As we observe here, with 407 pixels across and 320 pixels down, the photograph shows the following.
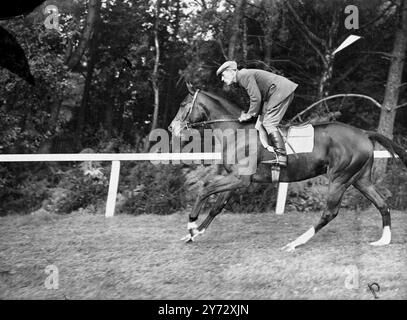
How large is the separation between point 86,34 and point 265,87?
1927 millimetres

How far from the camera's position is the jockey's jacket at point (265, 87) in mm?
4461

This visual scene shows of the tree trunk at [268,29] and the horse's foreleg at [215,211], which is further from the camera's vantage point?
the tree trunk at [268,29]

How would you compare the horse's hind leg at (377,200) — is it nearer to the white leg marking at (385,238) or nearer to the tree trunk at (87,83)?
the white leg marking at (385,238)

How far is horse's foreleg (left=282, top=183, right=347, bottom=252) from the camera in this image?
422 centimetres

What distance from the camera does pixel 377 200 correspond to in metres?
4.46

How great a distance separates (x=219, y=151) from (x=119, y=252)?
147cm

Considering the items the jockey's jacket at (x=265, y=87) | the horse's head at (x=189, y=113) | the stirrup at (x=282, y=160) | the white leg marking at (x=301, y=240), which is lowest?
the white leg marking at (x=301, y=240)

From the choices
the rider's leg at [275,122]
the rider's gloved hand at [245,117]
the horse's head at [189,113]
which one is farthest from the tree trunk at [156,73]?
the rider's leg at [275,122]

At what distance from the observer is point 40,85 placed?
4.93m

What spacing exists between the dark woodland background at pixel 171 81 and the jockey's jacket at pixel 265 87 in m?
0.41

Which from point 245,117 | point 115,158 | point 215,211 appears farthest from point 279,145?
point 115,158

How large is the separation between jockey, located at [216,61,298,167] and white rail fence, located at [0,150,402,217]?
690 mm

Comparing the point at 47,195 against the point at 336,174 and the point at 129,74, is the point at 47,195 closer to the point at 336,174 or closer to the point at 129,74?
the point at 129,74

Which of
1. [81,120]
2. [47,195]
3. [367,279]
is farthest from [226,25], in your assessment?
[367,279]
